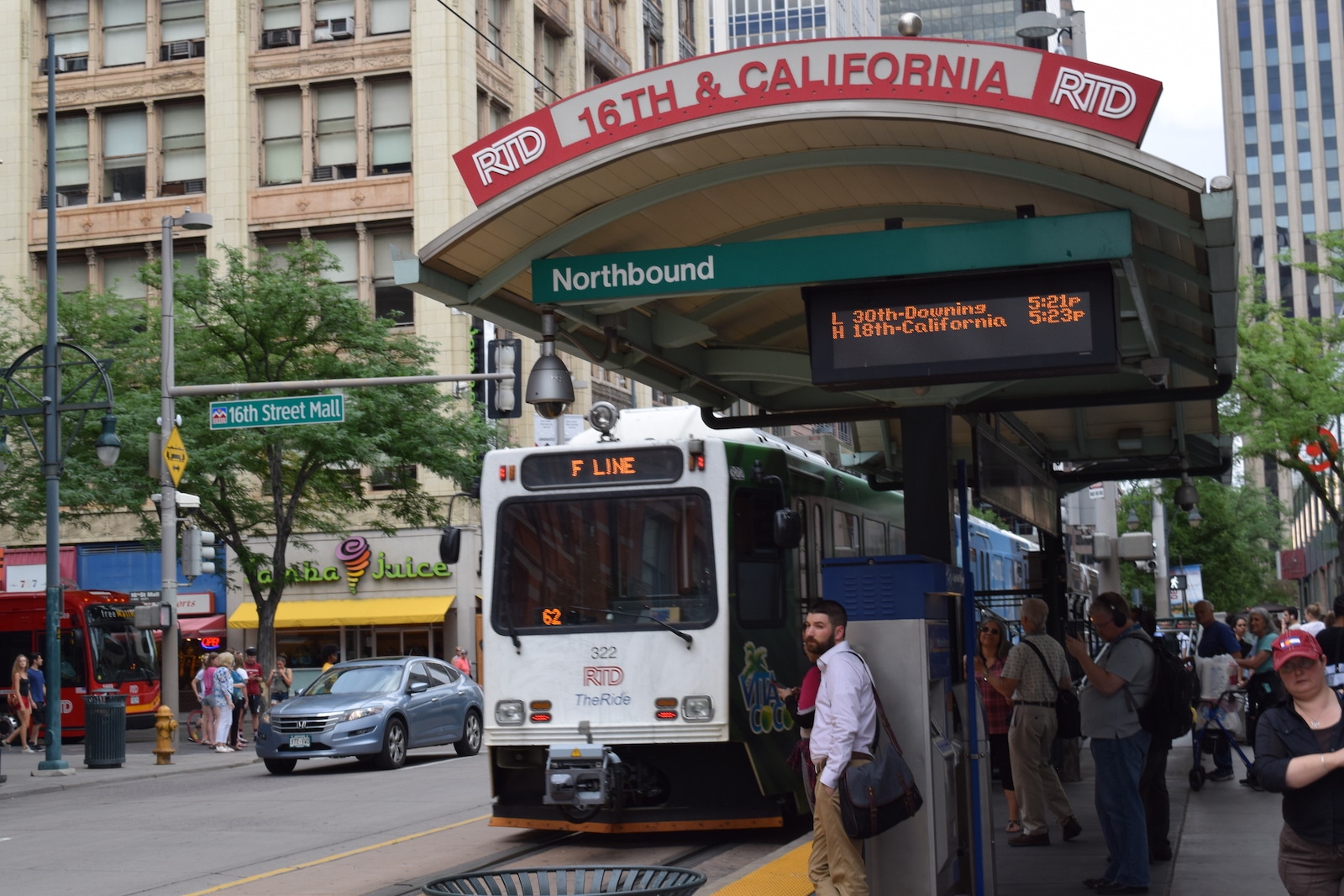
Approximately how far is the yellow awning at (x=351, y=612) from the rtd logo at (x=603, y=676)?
31.0 meters

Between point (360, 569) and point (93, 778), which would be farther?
point (360, 569)

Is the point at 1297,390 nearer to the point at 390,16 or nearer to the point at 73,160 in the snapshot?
the point at 390,16

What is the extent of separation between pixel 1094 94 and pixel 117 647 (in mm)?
31011

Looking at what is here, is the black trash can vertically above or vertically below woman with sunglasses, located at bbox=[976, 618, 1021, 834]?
below

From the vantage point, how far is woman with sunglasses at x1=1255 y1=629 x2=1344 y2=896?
565 centimetres

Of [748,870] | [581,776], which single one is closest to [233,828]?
[581,776]

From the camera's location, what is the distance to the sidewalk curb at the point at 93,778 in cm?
2138

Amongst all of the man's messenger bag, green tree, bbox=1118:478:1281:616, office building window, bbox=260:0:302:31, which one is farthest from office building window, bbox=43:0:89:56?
the man's messenger bag

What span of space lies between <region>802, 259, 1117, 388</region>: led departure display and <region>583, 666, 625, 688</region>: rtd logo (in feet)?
14.7

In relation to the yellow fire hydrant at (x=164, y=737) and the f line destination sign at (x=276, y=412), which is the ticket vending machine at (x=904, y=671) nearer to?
the f line destination sign at (x=276, y=412)

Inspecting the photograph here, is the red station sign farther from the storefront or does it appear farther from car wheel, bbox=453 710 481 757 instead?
the storefront

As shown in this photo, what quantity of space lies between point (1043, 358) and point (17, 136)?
4419cm

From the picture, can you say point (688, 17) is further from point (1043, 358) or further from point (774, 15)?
point (774, 15)

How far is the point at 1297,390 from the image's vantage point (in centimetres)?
3459
